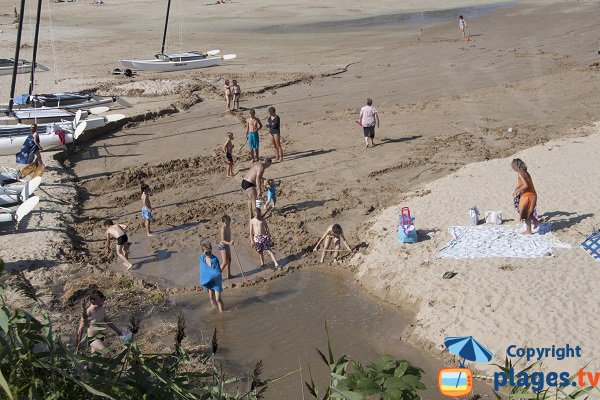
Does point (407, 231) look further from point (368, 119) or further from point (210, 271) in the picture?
point (368, 119)

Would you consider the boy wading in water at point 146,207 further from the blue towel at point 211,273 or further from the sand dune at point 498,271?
the sand dune at point 498,271

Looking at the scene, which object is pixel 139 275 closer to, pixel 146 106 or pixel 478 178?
pixel 478 178

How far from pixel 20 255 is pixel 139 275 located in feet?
7.42

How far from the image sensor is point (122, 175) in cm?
1888

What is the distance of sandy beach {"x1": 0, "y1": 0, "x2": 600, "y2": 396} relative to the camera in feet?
39.5

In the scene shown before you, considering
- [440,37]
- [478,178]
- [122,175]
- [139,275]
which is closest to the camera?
[139,275]

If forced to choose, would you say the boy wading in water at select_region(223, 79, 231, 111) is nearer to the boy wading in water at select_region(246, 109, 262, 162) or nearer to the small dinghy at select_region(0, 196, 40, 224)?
the boy wading in water at select_region(246, 109, 262, 162)

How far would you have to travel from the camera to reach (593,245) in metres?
12.6

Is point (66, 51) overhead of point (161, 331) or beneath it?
overhead

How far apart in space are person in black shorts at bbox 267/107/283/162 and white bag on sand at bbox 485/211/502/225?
643 cm

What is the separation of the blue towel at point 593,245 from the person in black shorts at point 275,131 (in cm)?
824

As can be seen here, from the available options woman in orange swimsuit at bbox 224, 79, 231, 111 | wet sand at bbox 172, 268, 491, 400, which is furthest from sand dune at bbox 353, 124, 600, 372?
woman in orange swimsuit at bbox 224, 79, 231, 111

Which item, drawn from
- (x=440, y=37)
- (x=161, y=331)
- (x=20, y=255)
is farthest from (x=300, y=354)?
→ (x=440, y=37)

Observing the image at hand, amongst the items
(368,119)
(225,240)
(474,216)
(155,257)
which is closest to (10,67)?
(368,119)
